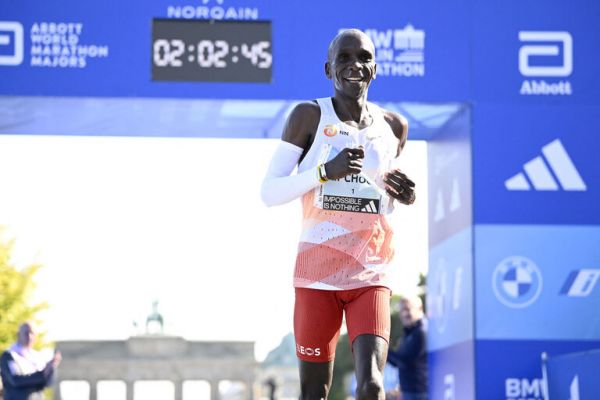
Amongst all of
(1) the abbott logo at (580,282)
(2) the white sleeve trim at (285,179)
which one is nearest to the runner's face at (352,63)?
(2) the white sleeve trim at (285,179)

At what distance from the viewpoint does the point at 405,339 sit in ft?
33.9

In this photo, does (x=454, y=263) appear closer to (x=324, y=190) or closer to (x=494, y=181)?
(x=494, y=181)

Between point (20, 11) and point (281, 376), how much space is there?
107m

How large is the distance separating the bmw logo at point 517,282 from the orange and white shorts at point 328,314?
5376 mm

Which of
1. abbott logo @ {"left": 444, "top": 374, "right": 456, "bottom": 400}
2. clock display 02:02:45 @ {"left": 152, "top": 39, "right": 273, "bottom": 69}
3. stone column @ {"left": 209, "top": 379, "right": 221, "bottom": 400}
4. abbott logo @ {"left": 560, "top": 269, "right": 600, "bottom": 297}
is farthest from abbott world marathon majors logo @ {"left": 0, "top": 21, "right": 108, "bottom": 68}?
stone column @ {"left": 209, "top": 379, "right": 221, "bottom": 400}

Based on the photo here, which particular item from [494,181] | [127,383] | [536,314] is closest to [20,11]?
[494,181]

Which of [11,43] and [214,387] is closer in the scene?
[11,43]

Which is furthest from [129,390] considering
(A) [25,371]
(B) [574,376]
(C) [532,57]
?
(B) [574,376]

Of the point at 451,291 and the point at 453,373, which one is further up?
the point at 451,291

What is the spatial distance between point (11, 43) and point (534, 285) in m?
4.76

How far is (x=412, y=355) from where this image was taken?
10.2m

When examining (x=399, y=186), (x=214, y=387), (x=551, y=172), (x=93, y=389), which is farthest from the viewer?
(x=214, y=387)

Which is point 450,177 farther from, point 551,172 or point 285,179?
point 285,179

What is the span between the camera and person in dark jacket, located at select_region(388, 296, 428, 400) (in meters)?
10.2
